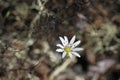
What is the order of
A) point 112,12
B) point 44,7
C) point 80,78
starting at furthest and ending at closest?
point 112,12 → point 80,78 → point 44,7

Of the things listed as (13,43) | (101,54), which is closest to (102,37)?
(101,54)

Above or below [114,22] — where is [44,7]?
above

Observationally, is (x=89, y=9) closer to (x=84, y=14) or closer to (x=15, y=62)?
(x=84, y=14)

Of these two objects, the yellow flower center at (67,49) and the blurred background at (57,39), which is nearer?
the yellow flower center at (67,49)

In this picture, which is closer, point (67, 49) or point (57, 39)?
point (67, 49)

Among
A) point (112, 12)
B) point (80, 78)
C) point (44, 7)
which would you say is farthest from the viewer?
point (112, 12)

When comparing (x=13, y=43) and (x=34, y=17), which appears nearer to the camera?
(x=13, y=43)

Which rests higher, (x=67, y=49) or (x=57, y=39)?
(x=57, y=39)

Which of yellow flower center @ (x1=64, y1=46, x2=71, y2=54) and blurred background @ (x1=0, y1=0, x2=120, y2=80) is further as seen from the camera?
blurred background @ (x1=0, y1=0, x2=120, y2=80)
